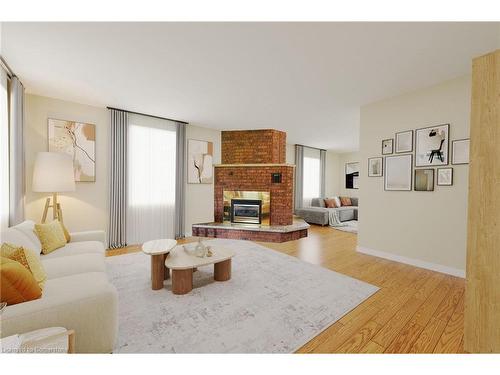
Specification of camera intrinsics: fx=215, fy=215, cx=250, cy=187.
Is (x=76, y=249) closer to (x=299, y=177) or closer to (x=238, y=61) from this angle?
(x=238, y=61)

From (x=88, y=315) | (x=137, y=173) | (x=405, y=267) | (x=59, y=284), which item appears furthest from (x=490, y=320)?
(x=137, y=173)

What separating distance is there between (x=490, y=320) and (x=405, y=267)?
1.90m

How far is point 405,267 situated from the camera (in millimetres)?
3146

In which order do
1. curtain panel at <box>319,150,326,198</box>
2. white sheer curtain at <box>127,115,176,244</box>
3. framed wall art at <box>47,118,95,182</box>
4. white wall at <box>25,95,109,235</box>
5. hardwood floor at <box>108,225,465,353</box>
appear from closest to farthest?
1. hardwood floor at <box>108,225,465,353</box>
2. white wall at <box>25,95,109,235</box>
3. framed wall art at <box>47,118,95,182</box>
4. white sheer curtain at <box>127,115,176,244</box>
5. curtain panel at <box>319,150,326,198</box>

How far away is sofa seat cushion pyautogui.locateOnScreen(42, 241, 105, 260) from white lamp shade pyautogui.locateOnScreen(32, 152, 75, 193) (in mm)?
866

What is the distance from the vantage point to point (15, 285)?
126 centimetres

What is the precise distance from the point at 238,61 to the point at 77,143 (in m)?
3.16

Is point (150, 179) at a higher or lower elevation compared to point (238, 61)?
lower

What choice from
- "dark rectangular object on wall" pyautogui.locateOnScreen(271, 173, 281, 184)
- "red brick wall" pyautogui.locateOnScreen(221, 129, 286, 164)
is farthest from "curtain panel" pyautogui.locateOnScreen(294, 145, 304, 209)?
"dark rectangular object on wall" pyautogui.locateOnScreen(271, 173, 281, 184)

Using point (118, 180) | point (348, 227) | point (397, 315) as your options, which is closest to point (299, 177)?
point (348, 227)

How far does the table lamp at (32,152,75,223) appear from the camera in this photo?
9.60ft

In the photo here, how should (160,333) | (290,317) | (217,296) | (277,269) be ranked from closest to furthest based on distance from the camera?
(160,333) < (290,317) < (217,296) < (277,269)

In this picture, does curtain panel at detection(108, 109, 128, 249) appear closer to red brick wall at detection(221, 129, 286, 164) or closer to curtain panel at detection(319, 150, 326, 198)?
red brick wall at detection(221, 129, 286, 164)
